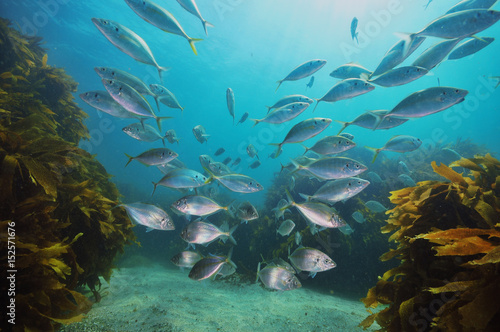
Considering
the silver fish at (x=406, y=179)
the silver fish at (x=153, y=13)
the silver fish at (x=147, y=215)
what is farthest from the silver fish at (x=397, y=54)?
the silver fish at (x=406, y=179)

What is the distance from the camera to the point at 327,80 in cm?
4094

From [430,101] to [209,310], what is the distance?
510cm

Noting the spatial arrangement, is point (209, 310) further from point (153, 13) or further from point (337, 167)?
point (153, 13)

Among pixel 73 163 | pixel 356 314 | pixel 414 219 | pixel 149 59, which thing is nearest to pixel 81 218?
pixel 73 163

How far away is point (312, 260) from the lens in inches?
120

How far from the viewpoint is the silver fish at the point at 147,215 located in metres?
3.02

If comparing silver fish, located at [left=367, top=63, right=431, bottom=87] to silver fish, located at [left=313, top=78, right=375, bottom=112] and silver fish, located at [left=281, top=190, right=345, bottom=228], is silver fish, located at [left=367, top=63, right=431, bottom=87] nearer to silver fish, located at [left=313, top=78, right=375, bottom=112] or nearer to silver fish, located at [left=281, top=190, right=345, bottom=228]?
silver fish, located at [left=313, top=78, right=375, bottom=112]

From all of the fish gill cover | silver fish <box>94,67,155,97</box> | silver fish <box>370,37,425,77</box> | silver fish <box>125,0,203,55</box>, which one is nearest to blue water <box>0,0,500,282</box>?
the fish gill cover

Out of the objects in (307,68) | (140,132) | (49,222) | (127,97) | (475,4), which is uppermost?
(475,4)

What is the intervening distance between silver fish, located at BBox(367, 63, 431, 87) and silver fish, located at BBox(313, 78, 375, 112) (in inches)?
7.5

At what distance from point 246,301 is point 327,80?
45.7 metres

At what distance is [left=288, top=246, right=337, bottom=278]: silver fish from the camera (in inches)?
Result: 118

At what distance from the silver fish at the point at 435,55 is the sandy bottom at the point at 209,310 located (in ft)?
15.3

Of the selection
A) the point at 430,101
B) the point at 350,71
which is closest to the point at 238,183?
the point at 430,101
